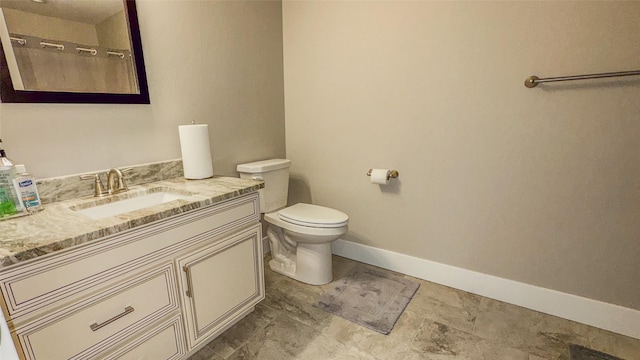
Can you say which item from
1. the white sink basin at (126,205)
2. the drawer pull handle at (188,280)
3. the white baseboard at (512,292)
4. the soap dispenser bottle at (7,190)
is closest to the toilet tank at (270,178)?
the white sink basin at (126,205)

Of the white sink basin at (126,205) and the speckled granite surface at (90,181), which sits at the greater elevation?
the speckled granite surface at (90,181)

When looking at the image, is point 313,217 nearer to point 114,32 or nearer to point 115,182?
point 115,182

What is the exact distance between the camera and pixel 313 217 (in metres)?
1.81

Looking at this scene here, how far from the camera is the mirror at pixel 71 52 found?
1.06 m

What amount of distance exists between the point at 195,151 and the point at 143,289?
0.74 metres

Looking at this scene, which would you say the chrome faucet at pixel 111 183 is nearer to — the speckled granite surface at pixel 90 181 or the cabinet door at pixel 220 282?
the speckled granite surface at pixel 90 181

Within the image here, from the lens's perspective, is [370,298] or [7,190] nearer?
[7,190]

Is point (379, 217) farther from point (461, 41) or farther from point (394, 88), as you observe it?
point (461, 41)

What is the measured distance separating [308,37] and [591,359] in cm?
241

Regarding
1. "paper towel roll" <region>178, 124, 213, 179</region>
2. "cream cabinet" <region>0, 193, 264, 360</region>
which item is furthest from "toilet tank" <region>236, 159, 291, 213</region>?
"cream cabinet" <region>0, 193, 264, 360</region>

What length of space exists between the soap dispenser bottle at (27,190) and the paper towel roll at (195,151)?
604 mm

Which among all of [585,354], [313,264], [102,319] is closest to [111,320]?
[102,319]

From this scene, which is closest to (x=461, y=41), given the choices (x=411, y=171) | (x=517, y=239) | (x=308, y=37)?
(x=411, y=171)

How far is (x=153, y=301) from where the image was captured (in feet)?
3.56
